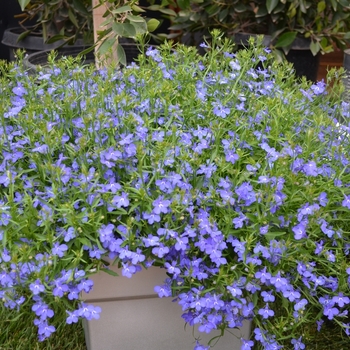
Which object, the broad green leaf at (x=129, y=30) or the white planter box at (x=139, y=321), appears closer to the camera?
the white planter box at (x=139, y=321)

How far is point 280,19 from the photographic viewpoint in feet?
8.57

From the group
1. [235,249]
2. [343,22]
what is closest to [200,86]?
[235,249]

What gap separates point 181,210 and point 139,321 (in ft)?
1.11

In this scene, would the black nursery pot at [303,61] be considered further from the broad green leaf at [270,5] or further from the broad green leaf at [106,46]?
the broad green leaf at [106,46]

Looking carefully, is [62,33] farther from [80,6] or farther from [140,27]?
[140,27]

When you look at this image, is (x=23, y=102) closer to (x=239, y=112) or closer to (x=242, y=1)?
(x=239, y=112)

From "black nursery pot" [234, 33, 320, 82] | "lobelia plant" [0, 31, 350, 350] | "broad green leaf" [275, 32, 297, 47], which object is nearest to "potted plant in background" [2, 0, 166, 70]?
"black nursery pot" [234, 33, 320, 82]

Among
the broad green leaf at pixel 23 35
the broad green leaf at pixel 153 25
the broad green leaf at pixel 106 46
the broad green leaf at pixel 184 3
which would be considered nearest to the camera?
the broad green leaf at pixel 106 46

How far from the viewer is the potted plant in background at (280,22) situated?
2.51 metres

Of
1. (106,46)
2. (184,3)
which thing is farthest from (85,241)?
(184,3)

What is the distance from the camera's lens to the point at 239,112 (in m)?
1.45

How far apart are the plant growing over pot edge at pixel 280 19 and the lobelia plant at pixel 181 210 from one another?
1.26m

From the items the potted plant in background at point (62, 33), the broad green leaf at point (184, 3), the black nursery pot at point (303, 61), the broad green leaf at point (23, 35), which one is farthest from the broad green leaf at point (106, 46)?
the black nursery pot at point (303, 61)

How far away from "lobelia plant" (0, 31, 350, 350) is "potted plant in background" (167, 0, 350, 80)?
1.26 m
